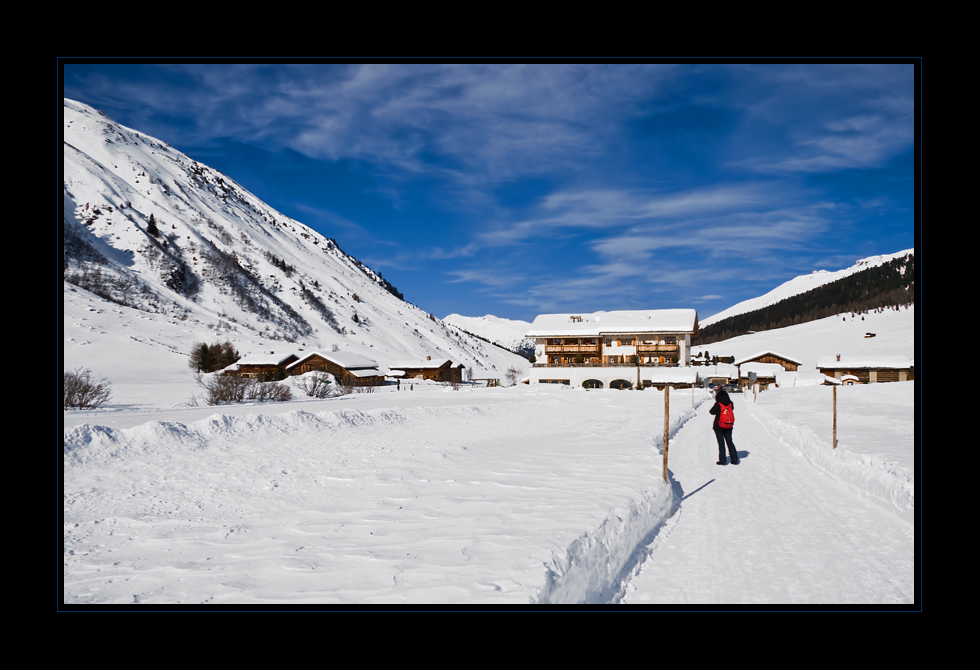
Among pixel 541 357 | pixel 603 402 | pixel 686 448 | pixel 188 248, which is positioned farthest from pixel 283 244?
pixel 686 448

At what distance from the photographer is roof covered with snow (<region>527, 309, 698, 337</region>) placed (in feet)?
220

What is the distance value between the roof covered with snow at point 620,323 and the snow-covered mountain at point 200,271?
150ft

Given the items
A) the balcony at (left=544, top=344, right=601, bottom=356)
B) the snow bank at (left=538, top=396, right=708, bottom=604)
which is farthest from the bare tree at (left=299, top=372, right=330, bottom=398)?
the balcony at (left=544, top=344, right=601, bottom=356)

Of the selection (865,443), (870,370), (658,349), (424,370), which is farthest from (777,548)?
(424,370)

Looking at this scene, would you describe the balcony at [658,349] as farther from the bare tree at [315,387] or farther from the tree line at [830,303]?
the tree line at [830,303]

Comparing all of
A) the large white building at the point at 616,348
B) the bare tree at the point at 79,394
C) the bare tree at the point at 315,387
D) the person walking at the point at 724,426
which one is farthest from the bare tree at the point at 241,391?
the large white building at the point at 616,348

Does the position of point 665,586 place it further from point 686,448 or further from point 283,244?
point 283,244

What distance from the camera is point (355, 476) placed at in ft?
30.7

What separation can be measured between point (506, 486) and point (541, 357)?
62.8m

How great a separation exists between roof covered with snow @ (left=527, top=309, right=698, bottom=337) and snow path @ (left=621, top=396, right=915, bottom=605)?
5823 cm

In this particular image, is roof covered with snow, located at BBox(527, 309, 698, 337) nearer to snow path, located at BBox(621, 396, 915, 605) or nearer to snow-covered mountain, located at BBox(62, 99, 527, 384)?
snow-covered mountain, located at BBox(62, 99, 527, 384)

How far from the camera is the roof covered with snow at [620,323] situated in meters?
66.9

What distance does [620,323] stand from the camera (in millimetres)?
68938
